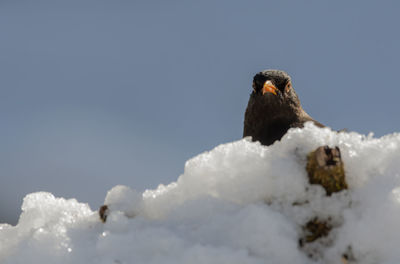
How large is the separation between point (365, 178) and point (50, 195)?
7.65 feet

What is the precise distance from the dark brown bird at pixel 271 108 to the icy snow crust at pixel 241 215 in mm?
5026

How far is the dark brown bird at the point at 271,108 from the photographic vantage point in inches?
312

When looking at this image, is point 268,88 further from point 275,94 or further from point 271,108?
point 271,108

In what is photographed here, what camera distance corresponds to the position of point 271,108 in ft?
26.4

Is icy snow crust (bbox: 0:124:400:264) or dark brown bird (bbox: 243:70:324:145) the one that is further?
dark brown bird (bbox: 243:70:324:145)

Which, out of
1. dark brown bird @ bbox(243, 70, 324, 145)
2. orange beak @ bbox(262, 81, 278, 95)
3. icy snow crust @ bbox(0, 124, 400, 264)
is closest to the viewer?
icy snow crust @ bbox(0, 124, 400, 264)

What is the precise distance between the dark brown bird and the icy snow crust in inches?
198

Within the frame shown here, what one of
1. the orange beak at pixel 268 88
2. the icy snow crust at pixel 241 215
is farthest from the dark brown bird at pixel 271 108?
the icy snow crust at pixel 241 215

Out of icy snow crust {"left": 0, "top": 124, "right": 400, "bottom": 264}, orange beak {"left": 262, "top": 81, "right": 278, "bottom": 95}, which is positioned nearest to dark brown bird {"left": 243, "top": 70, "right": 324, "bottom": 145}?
orange beak {"left": 262, "top": 81, "right": 278, "bottom": 95}

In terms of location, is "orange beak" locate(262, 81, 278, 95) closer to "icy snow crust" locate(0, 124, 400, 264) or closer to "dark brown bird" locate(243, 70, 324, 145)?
"dark brown bird" locate(243, 70, 324, 145)

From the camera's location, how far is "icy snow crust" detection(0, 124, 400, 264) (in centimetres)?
232

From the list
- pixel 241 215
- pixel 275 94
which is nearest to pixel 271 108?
pixel 275 94

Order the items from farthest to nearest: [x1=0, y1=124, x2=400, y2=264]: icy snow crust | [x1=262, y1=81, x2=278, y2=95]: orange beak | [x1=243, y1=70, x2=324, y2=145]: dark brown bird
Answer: [x1=262, y1=81, x2=278, y2=95]: orange beak → [x1=243, y1=70, x2=324, y2=145]: dark brown bird → [x1=0, y1=124, x2=400, y2=264]: icy snow crust

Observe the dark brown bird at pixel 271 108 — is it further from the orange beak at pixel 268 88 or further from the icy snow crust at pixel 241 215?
the icy snow crust at pixel 241 215
